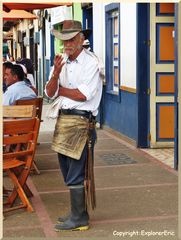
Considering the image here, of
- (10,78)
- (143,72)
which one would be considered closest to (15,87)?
(10,78)

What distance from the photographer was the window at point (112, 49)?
1205cm

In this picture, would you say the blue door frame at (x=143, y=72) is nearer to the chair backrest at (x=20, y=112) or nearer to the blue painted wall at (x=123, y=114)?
the blue painted wall at (x=123, y=114)

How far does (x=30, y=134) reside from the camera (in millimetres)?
6059

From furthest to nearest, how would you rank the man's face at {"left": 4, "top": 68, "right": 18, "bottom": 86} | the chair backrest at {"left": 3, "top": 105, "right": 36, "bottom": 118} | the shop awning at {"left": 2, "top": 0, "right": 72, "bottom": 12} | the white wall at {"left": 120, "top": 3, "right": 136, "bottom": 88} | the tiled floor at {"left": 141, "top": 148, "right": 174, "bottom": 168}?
the white wall at {"left": 120, "top": 3, "right": 136, "bottom": 88} < the tiled floor at {"left": 141, "top": 148, "right": 174, "bottom": 168} < the shop awning at {"left": 2, "top": 0, "right": 72, "bottom": 12} < the man's face at {"left": 4, "top": 68, "right": 18, "bottom": 86} < the chair backrest at {"left": 3, "top": 105, "right": 36, "bottom": 118}

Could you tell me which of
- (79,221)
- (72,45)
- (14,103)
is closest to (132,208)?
(79,221)

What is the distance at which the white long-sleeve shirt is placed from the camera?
5.25m

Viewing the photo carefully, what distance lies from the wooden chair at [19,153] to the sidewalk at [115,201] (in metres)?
0.21

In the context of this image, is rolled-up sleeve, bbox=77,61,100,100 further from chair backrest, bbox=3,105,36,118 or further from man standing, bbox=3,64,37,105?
man standing, bbox=3,64,37,105

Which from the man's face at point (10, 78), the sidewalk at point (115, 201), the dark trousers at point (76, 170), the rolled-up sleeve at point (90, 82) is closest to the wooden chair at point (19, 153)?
the sidewalk at point (115, 201)

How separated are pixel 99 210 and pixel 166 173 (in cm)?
210

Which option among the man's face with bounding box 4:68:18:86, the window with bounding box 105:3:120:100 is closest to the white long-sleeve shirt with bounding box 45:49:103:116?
the man's face with bounding box 4:68:18:86

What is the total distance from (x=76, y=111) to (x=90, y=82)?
0.99 ft

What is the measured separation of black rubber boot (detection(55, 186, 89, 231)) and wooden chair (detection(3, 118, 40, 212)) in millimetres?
754
